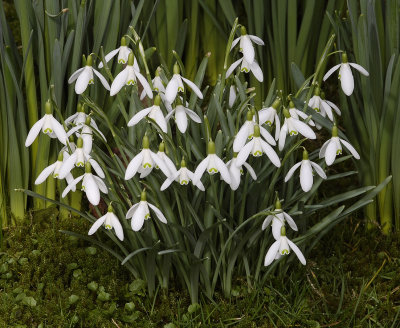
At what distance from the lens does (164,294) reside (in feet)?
7.95

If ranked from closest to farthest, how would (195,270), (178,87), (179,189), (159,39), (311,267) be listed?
(178,87)
(179,189)
(195,270)
(311,267)
(159,39)

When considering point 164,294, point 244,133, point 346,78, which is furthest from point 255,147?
point 164,294

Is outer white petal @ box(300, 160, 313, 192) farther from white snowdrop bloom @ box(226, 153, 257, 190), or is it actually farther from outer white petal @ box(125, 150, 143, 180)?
outer white petal @ box(125, 150, 143, 180)

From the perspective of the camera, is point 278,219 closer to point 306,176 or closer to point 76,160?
point 306,176

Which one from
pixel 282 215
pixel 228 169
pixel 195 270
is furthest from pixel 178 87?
pixel 195 270

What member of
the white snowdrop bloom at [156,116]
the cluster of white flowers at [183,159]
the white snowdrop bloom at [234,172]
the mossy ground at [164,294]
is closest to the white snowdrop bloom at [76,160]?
the cluster of white flowers at [183,159]

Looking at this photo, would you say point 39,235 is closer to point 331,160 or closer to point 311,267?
point 311,267

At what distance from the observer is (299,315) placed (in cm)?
234

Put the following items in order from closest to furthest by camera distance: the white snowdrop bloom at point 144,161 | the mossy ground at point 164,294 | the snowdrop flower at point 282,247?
1. the white snowdrop bloom at point 144,161
2. the snowdrop flower at point 282,247
3. the mossy ground at point 164,294

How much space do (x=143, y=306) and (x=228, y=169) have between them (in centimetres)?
63

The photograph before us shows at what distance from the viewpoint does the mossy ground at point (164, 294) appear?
235 cm

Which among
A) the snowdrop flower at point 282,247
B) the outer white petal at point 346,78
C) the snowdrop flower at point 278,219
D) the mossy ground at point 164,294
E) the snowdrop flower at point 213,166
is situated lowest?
the mossy ground at point 164,294

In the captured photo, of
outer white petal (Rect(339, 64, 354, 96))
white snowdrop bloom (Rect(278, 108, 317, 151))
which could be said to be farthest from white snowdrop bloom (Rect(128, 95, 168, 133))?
outer white petal (Rect(339, 64, 354, 96))

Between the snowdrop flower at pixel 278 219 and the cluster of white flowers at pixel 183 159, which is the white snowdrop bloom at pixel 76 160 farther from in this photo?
the snowdrop flower at pixel 278 219
